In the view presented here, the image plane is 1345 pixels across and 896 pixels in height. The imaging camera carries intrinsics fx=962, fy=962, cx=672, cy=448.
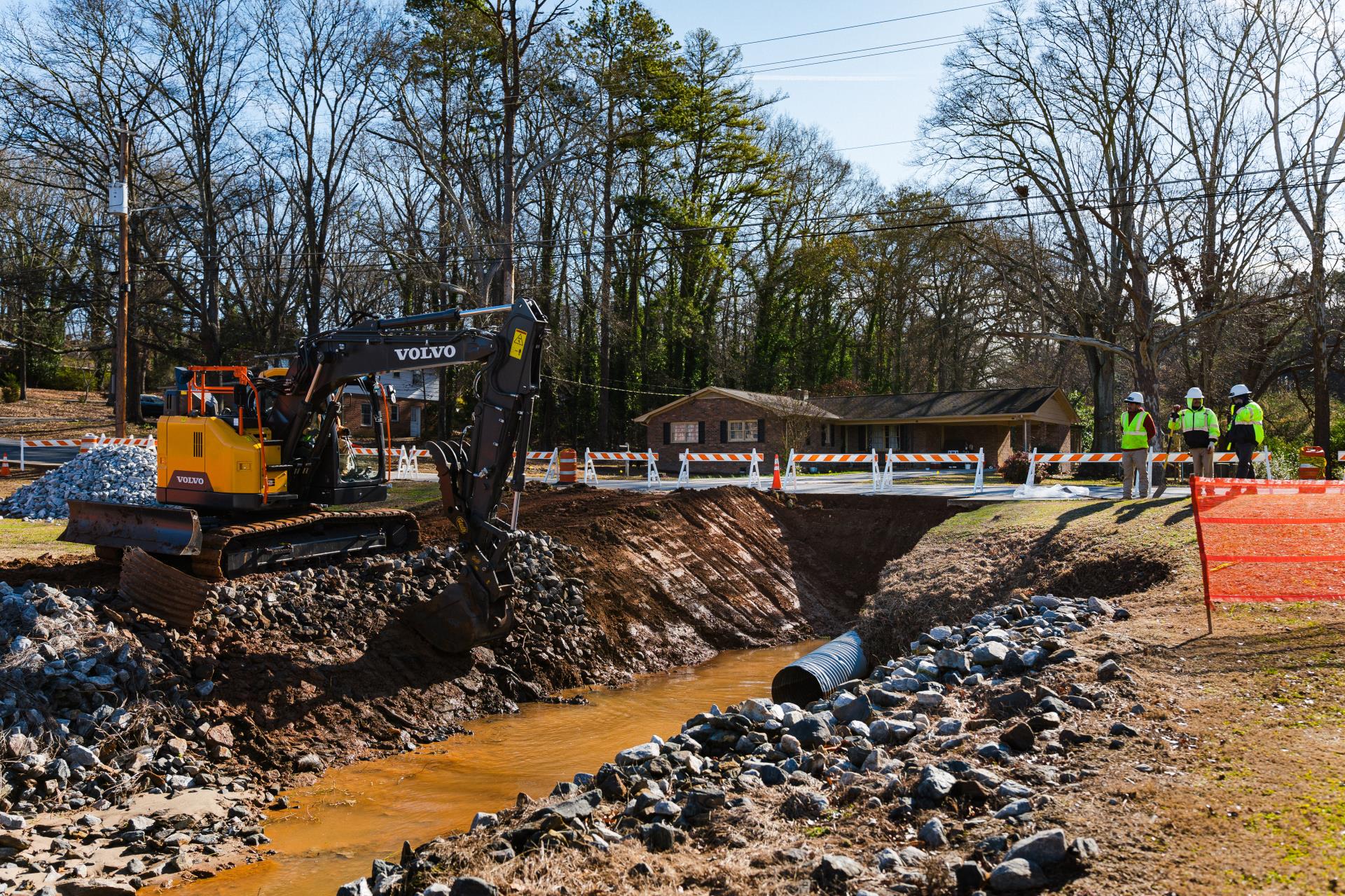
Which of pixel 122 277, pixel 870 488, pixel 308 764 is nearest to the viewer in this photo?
pixel 308 764

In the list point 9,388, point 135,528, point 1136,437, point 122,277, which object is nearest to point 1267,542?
point 1136,437

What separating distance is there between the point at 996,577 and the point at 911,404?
31.1 m

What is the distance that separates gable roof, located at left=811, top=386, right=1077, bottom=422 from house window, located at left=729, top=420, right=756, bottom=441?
4.64m

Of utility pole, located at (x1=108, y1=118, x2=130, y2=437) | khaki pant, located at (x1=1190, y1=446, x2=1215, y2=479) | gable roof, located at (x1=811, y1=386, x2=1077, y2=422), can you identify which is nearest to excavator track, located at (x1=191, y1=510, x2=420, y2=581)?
khaki pant, located at (x1=1190, y1=446, x2=1215, y2=479)

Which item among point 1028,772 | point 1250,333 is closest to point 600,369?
point 1250,333

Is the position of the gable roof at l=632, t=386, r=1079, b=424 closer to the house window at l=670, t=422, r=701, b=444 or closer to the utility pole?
the house window at l=670, t=422, r=701, b=444

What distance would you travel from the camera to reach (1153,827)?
4590 millimetres

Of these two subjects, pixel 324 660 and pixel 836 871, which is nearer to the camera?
pixel 836 871

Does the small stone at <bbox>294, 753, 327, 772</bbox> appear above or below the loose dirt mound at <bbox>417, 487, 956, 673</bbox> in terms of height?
below

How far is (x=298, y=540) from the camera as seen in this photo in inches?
474

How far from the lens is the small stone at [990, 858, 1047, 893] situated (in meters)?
4.20

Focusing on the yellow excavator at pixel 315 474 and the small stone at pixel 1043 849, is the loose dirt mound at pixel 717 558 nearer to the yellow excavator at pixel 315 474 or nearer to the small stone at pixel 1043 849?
the yellow excavator at pixel 315 474

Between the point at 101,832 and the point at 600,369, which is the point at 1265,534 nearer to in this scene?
the point at 101,832

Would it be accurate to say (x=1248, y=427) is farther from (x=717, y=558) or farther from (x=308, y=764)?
(x=308, y=764)
